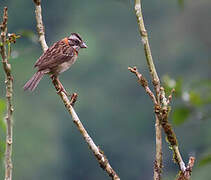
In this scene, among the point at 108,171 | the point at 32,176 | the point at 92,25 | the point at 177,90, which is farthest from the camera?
the point at 92,25

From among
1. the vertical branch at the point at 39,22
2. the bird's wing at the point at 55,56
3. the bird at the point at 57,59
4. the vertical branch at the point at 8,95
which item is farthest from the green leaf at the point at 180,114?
the bird's wing at the point at 55,56

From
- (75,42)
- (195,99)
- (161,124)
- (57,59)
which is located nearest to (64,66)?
(57,59)

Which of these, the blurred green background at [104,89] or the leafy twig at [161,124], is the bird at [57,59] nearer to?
the leafy twig at [161,124]

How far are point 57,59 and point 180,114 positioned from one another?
2.07 metres

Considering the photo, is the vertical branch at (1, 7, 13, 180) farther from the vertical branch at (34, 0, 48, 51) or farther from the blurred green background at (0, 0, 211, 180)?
the blurred green background at (0, 0, 211, 180)

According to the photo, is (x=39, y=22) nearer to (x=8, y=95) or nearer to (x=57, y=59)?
(x=8, y=95)

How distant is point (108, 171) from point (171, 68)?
32456mm

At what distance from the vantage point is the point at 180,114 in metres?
3.70

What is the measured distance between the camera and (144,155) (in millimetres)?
31031

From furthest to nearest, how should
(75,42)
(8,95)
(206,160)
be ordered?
(75,42) → (206,160) → (8,95)

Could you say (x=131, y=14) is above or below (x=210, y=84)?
above

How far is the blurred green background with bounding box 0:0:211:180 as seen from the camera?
29922 millimetres

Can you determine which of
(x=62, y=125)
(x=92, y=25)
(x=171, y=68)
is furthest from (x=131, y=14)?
(x=62, y=125)

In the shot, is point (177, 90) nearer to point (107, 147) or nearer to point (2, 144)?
point (2, 144)
